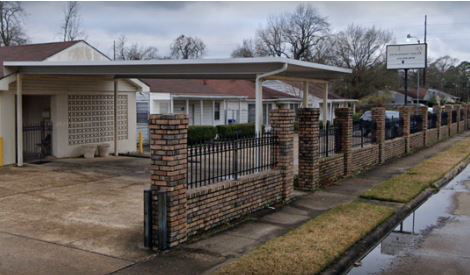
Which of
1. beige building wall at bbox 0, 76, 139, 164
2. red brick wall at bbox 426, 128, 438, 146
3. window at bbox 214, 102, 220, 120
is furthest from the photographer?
window at bbox 214, 102, 220, 120

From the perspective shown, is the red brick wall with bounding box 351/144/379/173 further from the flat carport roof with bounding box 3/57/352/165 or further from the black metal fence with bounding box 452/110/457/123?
the black metal fence with bounding box 452/110/457/123

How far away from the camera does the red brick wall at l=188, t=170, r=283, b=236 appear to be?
7.89 meters

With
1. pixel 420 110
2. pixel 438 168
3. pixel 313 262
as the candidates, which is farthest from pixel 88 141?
pixel 420 110

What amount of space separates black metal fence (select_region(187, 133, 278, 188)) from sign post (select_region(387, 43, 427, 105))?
32.2 m

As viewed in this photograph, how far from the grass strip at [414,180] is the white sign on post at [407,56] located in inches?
868

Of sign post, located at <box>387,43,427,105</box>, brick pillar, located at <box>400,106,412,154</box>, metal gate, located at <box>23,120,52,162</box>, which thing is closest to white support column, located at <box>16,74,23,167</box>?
metal gate, located at <box>23,120,52,162</box>

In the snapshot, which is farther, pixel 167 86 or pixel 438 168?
pixel 167 86

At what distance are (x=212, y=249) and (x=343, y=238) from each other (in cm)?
209

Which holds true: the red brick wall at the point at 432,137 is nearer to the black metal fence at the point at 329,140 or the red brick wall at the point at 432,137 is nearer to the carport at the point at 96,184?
the carport at the point at 96,184

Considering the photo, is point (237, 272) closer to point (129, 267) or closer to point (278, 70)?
point (129, 267)

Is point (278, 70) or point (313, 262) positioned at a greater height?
point (278, 70)

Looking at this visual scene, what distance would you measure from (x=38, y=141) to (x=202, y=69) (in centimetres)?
759

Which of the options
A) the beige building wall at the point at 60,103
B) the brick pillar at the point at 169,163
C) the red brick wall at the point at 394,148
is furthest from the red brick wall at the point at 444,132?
the brick pillar at the point at 169,163

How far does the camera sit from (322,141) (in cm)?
1330
